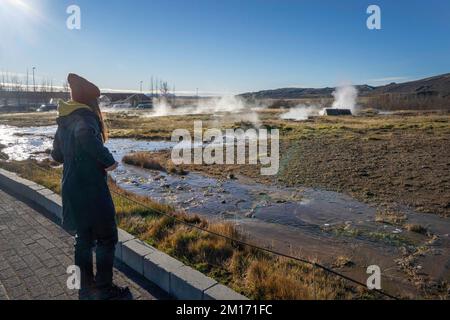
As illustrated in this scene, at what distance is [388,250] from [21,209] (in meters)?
6.42

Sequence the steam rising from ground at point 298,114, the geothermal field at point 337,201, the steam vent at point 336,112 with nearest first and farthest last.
A: the geothermal field at point 337,201, the steam rising from ground at point 298,114, the steam vent at point 336,112

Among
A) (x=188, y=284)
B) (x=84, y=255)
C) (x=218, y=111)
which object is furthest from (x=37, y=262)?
(x=218, y=111)

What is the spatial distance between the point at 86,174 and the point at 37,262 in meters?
1.72

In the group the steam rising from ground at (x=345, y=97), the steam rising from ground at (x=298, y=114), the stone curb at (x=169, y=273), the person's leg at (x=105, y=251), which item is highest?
the steam rising from ground at (x=345, y=97)

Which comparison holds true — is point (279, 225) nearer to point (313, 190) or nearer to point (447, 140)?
point (313, 190)

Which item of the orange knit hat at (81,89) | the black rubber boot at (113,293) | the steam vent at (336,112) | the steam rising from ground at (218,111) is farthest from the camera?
the steam vent at (336,112)

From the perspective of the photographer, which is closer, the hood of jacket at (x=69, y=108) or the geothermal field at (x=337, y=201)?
the hood of jacket at (x=69, y=108)

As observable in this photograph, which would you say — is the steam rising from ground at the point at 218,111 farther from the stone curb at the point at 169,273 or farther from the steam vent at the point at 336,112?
the stone curb at the point at 169,273

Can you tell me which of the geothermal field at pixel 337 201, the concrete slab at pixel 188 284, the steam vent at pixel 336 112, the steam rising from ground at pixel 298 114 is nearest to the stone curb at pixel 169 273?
→ the concrete slab at pixel 188 284

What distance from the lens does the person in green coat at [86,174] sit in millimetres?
3176

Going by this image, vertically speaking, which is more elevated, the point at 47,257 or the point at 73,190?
the point at 73,190

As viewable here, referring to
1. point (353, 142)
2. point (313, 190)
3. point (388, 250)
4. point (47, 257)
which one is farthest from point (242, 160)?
point (47, 257)

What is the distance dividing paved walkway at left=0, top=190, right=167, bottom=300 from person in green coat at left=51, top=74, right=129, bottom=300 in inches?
14.1

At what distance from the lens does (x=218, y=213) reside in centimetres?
888
